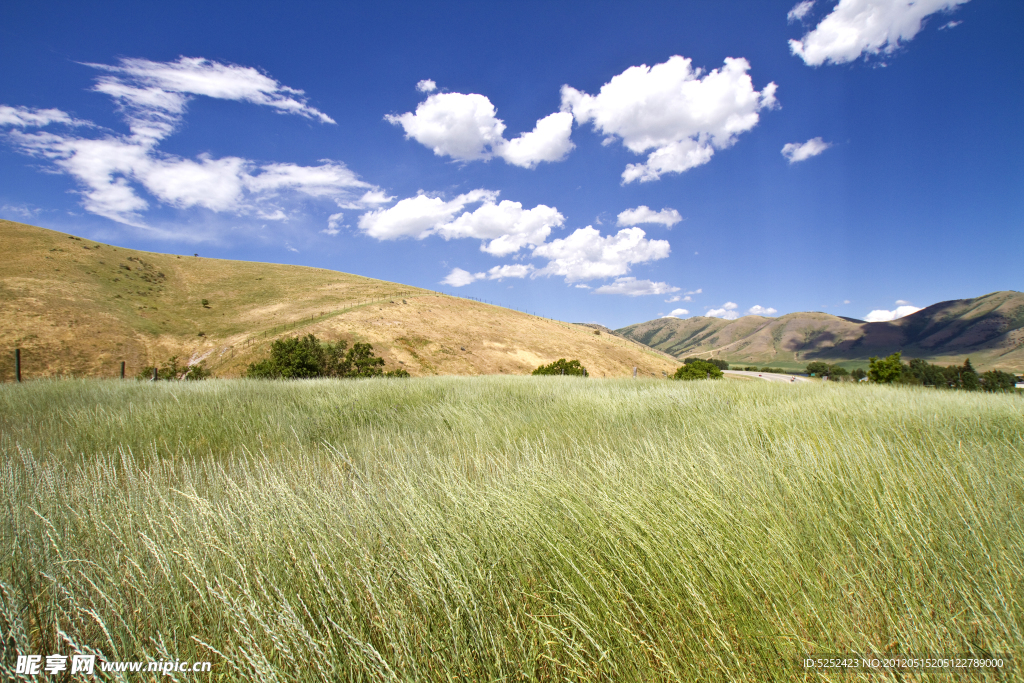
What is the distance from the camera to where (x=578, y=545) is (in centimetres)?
183

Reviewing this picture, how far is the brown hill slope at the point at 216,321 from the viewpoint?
3603 centimetres

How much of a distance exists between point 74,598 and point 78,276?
2783 inches

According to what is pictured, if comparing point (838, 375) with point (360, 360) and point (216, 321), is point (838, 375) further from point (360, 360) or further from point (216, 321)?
point (216, 321)

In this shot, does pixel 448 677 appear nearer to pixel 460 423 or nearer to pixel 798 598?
pixel 798 598

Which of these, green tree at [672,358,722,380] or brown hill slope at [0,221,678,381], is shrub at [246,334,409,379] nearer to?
brown hill slope at [0,221,678,381]

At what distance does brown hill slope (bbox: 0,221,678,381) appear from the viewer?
36.0 m

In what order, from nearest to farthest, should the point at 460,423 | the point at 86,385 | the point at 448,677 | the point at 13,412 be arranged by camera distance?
1. the point at 448,677
2. the point at 460,423
3. the point at 13,412
4. the point at 86,385

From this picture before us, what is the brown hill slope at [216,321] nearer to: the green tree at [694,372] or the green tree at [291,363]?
the green tree at [291,363]

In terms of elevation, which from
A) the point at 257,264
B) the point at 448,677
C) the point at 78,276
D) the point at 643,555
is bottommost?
the point at 448,677

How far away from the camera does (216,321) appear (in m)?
47.7

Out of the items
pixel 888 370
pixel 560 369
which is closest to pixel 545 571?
pixel 560 369

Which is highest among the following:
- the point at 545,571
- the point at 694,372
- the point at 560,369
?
the point at 560,369

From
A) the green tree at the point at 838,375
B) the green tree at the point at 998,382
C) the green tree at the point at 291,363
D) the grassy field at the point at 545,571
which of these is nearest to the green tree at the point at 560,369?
the green tree at the point at 291,363

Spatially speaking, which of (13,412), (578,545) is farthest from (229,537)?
(13,412)
